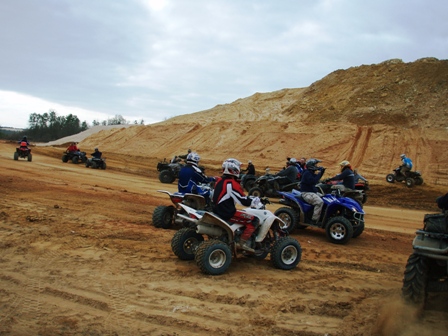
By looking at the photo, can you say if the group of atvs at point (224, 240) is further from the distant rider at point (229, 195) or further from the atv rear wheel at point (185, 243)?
the distant rider at point (229, 195)

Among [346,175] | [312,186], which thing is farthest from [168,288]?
[346,175]

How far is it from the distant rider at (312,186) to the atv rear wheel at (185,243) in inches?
151

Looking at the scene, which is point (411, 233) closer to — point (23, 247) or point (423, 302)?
point (423, 302)

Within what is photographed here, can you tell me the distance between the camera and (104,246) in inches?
294

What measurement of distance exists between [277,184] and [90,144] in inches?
1436

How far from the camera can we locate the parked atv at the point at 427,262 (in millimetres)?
4973

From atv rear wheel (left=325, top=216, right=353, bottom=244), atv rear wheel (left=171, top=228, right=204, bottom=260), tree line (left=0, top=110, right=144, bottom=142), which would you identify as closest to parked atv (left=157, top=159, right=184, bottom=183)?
atv rear wheel (left=325, top=216, right=353, bottom=244)

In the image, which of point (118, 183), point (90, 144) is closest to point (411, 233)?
point (118, 183)

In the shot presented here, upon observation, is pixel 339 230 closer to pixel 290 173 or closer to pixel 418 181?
pixel 290 173

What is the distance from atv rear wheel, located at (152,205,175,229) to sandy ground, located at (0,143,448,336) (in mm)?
279

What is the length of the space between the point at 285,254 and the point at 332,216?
336 cm

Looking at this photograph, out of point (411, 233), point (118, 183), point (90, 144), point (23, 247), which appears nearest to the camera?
point (23, 247)

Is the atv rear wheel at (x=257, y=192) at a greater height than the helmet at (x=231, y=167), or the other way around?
the helmet at (x=231, y=167)

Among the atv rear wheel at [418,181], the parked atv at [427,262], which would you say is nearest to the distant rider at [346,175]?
the parked atv at [427,262]
